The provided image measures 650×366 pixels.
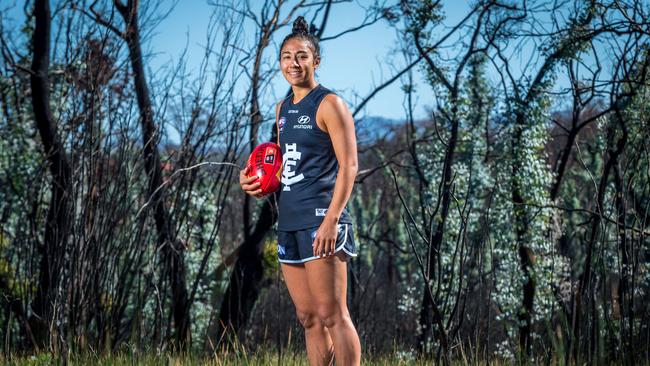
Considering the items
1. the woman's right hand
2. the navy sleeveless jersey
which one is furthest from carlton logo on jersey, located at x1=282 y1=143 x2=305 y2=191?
the woman's right hand

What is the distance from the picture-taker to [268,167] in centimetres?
313

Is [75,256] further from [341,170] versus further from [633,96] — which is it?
[633,96]

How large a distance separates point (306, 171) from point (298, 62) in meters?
0.49

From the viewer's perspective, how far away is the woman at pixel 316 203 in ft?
9.52

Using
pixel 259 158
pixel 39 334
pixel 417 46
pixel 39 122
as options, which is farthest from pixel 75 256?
pixel 417 46

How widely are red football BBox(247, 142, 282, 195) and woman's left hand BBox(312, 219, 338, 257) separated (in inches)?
14.9

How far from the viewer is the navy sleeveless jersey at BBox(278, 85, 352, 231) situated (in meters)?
2.97

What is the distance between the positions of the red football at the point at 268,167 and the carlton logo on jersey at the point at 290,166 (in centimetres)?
6

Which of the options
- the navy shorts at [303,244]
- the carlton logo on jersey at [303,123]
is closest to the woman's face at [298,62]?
the carlton logo on jersey at [303,123]

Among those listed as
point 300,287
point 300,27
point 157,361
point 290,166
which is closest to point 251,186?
point 290,166

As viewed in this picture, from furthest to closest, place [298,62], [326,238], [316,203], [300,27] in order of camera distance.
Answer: [300,27], [298,62], [316,203], [326,238]

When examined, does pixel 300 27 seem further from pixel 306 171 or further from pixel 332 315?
pixel 332 315

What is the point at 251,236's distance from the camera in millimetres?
10312

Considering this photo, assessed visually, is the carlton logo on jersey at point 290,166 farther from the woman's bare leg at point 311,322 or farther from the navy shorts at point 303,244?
the woman's bare leg at point 311,322
